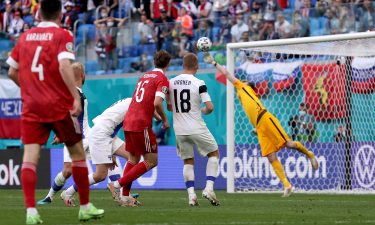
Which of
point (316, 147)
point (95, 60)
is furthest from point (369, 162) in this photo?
point (95, 60)

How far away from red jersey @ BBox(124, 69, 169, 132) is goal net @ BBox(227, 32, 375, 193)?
207 inches

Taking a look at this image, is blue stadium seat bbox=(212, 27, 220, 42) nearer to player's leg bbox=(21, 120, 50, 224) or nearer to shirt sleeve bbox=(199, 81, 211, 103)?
shirt sleeve bbox=(199, 81, 211, 103)

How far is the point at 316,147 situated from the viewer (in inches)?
757

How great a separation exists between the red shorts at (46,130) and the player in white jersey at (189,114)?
407 cm

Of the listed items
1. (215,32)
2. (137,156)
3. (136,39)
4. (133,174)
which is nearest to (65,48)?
(133,174)

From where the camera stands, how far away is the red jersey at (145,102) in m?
13.3

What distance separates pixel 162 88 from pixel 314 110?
22.6ft

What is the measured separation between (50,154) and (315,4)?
6.74m

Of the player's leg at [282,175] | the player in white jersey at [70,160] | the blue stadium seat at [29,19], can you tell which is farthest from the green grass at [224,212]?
the blue stadium seat at [29,19]

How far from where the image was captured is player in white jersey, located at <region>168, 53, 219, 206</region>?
530 inches

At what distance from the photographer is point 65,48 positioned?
9328mm

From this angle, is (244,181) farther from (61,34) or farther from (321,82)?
(61,34)

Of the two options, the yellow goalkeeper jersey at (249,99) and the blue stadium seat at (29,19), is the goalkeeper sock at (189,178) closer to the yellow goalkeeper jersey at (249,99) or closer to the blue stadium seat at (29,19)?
the yellow goalkeeper jersey at (249,99)

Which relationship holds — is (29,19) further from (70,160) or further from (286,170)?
(70,160)
